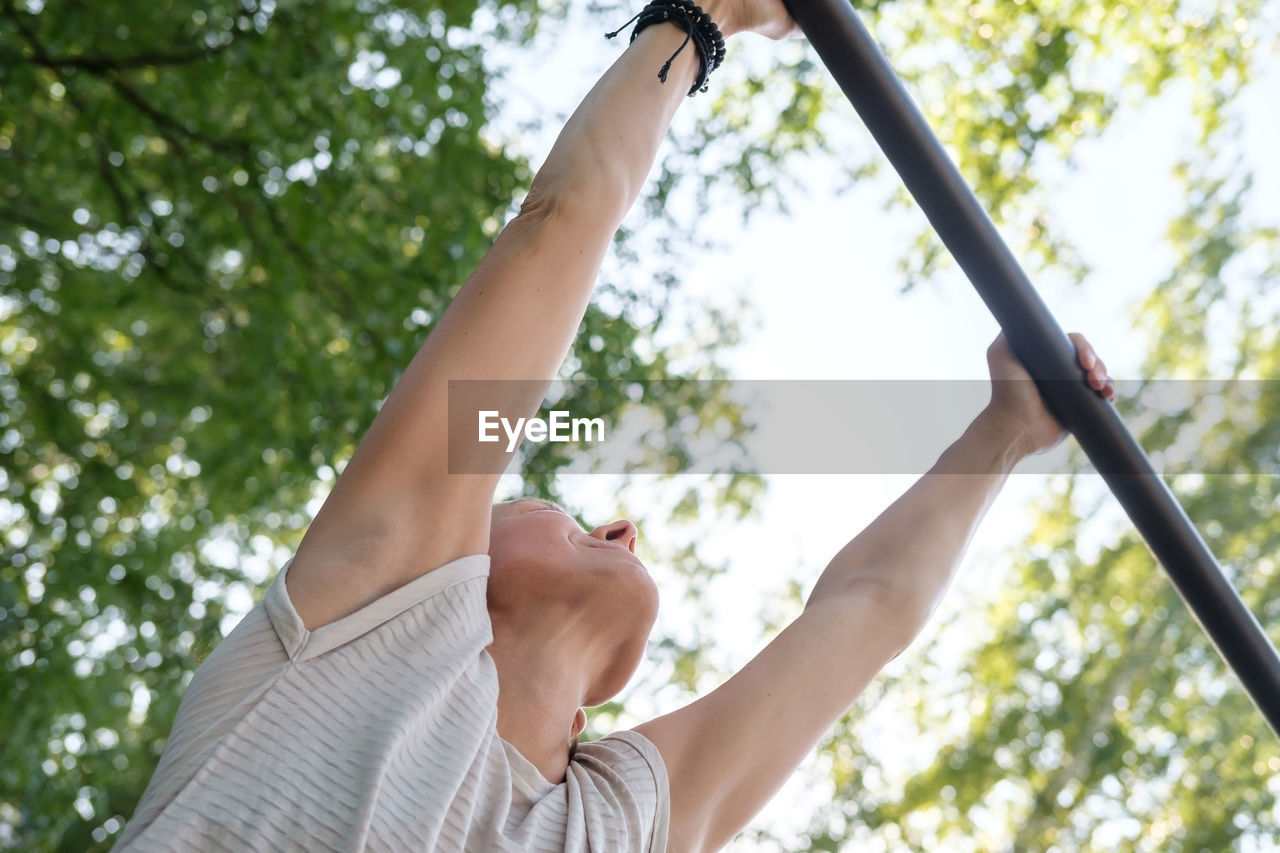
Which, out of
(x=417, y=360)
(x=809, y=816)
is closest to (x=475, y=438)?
(x=417, y=360)

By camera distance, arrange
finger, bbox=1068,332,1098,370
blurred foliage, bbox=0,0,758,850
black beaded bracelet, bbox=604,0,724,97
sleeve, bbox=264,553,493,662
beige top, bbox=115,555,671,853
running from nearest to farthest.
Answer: beige top, bbox=115,555,671,853, sleeve, bbox=264,553,493,662, black beaded bracelet, bbox=604,0,724,97, finger, bbox=1068,332,1098,370, blurred foliage, bbox=0,0,758,850

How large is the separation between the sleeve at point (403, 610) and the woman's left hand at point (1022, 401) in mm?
938

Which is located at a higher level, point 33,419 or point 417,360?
point 33,419

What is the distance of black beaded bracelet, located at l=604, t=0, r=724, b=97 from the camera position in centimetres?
159

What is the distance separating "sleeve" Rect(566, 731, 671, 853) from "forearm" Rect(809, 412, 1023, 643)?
40 centimetres

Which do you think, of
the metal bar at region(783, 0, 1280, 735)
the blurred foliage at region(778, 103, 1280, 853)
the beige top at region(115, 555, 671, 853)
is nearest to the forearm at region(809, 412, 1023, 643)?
the metal bar at region(783, 0, 1280, 735)

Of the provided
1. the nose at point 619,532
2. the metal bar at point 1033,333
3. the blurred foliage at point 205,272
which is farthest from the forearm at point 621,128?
the blurred foliage at point 205,272

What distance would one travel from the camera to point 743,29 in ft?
5.42

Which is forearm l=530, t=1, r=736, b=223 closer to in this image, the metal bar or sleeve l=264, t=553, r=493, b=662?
the metal bar

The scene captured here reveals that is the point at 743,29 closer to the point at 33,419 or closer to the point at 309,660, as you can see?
the point at 309,660

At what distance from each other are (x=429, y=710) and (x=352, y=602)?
14 centimetres

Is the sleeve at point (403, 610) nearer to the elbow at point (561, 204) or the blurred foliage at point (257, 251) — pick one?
the elbow at point (561, 204)

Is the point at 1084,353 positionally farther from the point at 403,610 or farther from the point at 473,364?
the point at 403,610

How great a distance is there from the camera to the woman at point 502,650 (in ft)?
3.49
